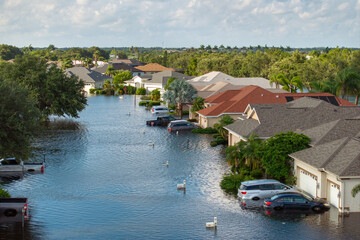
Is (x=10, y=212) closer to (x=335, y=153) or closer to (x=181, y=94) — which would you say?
(x=335, y=153)

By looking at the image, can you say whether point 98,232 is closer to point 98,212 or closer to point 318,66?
point 98,212

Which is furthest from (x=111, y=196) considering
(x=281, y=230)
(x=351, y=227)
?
(x=351, y=227)

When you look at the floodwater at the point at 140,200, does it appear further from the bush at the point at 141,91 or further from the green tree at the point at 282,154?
the bush at the point at 141,91

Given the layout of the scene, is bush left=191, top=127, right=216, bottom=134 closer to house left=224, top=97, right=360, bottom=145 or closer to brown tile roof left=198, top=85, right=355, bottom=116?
brown tile roof left=198, top=85, right=355, bottom=116

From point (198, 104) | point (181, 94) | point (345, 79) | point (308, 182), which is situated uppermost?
point (345, 79)

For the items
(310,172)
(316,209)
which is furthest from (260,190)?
(316,209)

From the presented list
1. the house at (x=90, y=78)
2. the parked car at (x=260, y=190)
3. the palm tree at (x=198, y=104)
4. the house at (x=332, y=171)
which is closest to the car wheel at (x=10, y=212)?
the parked car at (x=260, y=190)
